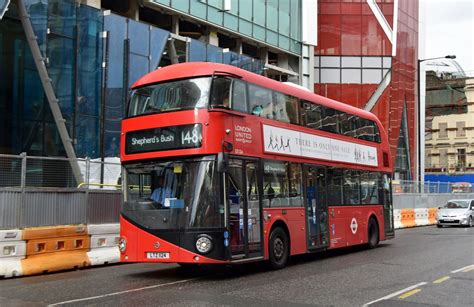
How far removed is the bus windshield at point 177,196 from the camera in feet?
35.2

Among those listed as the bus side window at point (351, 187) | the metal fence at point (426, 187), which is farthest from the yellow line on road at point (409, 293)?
the metal fence at point (426, 187)

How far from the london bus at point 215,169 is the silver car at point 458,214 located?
17.5 m

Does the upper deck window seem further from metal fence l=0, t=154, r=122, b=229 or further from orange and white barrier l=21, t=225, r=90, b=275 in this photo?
orange and white barrier l=21, t=225, r=90, b=275

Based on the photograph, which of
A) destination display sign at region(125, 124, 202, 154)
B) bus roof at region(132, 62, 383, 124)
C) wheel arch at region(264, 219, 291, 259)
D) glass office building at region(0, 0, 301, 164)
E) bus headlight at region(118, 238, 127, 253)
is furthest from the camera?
glass office building at region(0, 0, 301, 164)

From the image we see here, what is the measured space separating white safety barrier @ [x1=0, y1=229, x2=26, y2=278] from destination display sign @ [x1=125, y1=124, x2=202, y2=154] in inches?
118

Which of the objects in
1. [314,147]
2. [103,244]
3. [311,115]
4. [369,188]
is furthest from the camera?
[369,188]

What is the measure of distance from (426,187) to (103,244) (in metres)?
25.3

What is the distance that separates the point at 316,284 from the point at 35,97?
1704 cm

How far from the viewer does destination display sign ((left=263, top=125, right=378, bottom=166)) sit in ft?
41.3

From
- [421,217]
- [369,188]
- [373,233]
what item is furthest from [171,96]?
[421,217]

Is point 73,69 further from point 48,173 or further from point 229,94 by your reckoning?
point 229,94

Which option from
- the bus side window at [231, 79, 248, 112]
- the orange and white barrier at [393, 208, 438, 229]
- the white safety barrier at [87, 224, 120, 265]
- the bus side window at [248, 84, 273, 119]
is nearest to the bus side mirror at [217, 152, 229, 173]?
the bus side window at [231, 79, 248, 112]

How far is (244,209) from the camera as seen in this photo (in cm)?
1141

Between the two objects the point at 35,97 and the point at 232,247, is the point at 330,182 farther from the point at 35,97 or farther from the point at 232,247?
the point at 35,97
